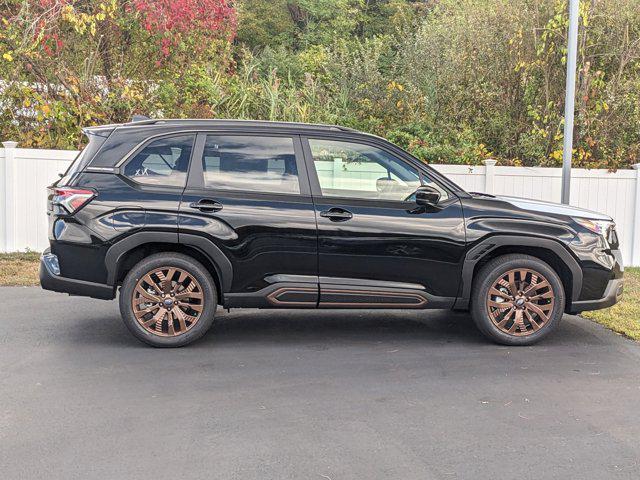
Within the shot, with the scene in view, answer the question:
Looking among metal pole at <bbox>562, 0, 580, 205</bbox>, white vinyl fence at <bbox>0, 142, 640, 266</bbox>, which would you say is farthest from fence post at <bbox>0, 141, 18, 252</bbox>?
metal pole at <bbox>562, 0, 580, 205</bbox>

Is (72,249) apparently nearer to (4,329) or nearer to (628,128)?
(4,329)

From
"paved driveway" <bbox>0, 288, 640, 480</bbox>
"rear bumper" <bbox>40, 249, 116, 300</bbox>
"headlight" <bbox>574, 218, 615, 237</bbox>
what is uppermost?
"headlight" <bbox>574, 218, 615, 237</bbox>

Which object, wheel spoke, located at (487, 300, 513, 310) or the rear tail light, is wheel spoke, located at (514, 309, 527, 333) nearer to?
wheel spoke, located at (487, 300, 513, 310)

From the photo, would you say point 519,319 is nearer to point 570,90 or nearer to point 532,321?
point 532,321

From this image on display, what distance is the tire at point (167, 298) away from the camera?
6727 mm

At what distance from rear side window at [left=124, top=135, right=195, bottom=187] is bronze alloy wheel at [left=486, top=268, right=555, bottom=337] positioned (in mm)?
2917

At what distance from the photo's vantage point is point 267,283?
6805 millimetres

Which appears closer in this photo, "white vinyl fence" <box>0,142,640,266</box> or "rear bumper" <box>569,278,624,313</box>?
"rear bumper" <box>569,278,624,313</box>

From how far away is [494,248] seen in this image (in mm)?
6941

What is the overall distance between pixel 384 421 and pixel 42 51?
1034cm

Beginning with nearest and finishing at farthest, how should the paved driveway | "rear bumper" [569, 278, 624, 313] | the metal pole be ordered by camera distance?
the paved driveway
"rear bumper" [569, 278, 624, 313]
the metal pole

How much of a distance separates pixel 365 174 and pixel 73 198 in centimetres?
256

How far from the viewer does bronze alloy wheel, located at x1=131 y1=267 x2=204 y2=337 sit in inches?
266

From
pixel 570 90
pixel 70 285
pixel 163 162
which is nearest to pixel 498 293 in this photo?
pixel 163 162
